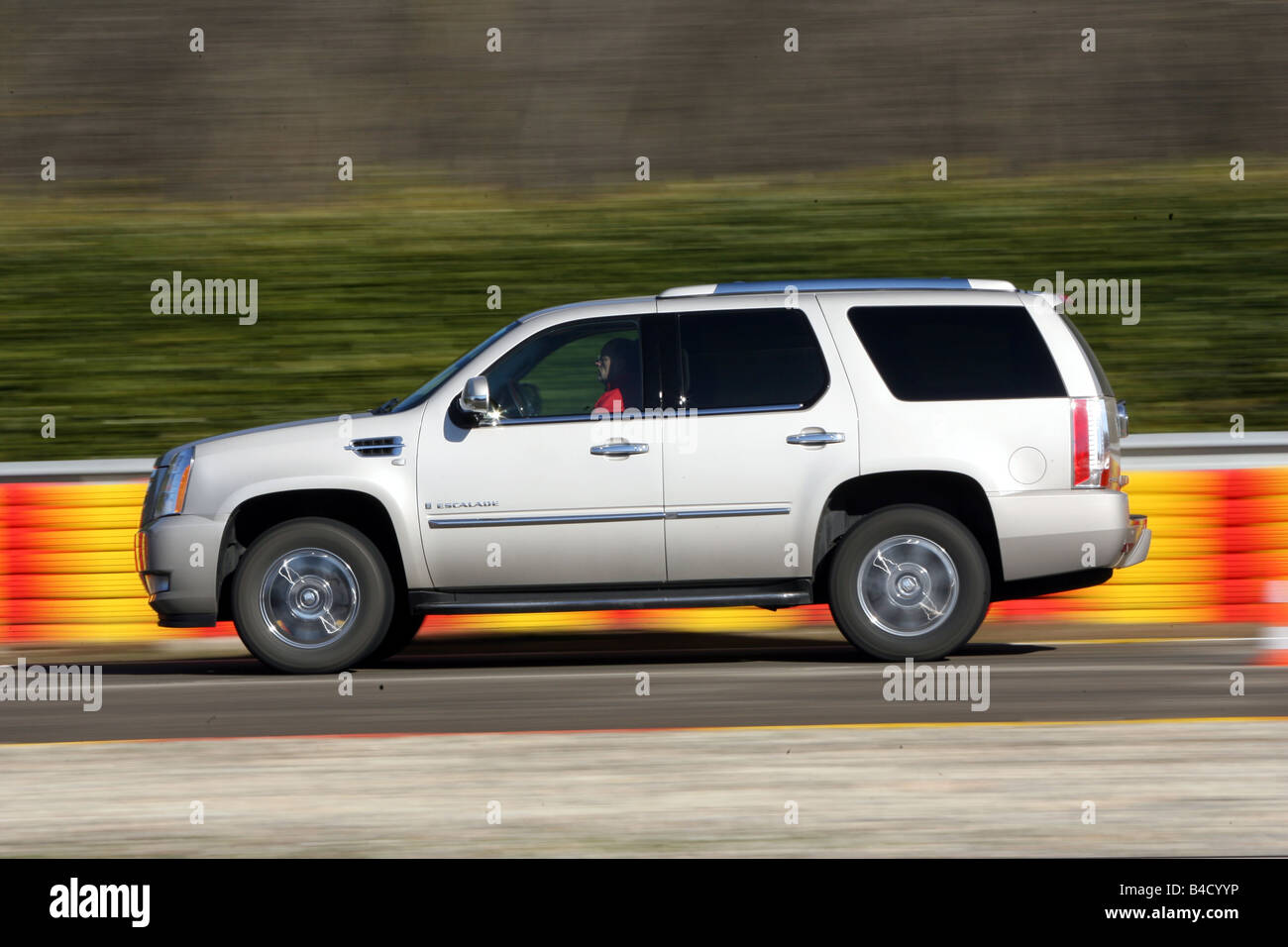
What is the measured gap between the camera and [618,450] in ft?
29.9

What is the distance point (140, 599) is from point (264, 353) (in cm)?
614

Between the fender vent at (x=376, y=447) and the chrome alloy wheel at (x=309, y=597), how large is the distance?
56 centimetres

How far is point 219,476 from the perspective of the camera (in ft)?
30.2

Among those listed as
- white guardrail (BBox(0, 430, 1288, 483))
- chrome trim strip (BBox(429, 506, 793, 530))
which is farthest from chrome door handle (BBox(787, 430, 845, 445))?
white guardrail (BBox(0, 430, 1288, 483))

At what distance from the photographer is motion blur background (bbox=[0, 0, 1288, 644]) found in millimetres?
16891

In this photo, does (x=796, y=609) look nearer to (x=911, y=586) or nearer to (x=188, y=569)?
(x=911, y=586)

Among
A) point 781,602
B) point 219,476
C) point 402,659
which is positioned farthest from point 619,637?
point 219,476

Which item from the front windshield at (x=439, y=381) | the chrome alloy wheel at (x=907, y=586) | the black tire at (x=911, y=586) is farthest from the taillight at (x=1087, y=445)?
the front windshield at (x=439, y=381)

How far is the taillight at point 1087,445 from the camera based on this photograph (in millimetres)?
9133

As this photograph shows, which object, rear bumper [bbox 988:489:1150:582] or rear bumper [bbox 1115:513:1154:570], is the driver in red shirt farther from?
rear bumper [bbox 1115:513:1154:570]

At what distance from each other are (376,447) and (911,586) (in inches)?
115

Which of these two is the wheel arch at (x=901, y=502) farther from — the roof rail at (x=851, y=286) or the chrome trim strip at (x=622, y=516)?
the roof rail at (x=851, y=286)

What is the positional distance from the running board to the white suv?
0.04ft

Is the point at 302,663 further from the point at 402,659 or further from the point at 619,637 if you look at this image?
the point at 619,637
